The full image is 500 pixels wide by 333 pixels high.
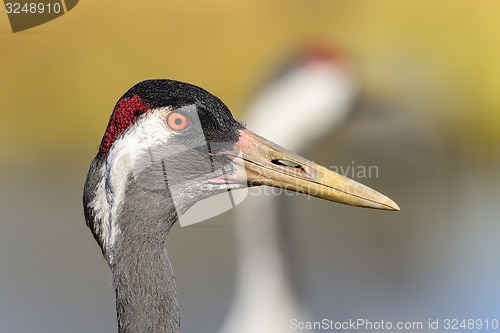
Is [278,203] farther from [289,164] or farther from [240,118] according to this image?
[240,118]

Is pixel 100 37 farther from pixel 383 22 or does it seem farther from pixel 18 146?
pixel 383 22

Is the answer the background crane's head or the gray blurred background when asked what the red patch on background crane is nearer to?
the background crane's head

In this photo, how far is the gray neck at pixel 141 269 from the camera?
40.7 inches

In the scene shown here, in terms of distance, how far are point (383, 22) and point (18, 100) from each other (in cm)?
238

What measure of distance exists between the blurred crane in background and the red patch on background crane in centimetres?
86

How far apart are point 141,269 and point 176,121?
28 centimetres

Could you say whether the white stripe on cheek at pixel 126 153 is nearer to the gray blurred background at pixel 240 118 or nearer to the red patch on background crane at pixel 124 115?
the red patch on background crane at pixel 124 115

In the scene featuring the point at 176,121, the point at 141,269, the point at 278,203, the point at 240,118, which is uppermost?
the point at 240,118

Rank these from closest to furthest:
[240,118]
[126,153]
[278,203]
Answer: [126,153] < [278,203] < [240,118]

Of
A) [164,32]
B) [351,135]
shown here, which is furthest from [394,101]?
[164,32]

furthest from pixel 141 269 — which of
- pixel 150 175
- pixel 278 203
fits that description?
pixel 278 203

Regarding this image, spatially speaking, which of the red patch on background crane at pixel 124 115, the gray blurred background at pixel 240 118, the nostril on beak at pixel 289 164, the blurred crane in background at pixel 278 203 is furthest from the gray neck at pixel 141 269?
the gray blurred background at pixel 240 118

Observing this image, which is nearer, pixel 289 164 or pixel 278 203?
pixel 289 164

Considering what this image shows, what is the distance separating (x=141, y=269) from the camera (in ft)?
3.42
